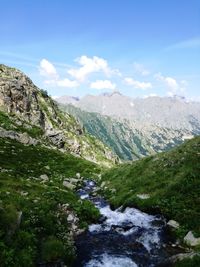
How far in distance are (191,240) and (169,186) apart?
10673mm

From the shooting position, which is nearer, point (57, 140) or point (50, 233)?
point (50, 233)

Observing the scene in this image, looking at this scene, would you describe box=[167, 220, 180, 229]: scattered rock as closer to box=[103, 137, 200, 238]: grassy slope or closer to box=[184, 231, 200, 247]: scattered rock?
box=[103, 137, 200, 238]: grassy slope

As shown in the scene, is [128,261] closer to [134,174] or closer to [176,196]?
[176,196]

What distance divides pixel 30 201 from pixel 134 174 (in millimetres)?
20863

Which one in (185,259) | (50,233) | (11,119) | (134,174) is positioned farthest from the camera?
(11,119)

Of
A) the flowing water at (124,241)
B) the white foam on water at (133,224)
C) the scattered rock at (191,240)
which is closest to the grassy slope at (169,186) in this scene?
the scattered rock at (191,240)

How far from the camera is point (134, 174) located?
167 ft

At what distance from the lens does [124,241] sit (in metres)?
30.7

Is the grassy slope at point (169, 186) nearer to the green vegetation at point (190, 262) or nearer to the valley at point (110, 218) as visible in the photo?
the valley at point (110, 218)

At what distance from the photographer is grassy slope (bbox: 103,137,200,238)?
34.3 m

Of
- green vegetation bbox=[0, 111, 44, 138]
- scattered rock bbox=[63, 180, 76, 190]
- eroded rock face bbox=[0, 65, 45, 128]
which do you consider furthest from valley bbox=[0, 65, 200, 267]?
eroded rock face bbox=[0, 65, 45, 128]

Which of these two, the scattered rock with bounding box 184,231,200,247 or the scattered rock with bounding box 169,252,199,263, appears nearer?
the scattered rock with bounding box 169,252,199,263

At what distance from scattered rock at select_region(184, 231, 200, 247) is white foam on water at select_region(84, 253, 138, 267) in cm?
543

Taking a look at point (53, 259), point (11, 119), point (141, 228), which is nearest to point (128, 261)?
point (53, 259)
